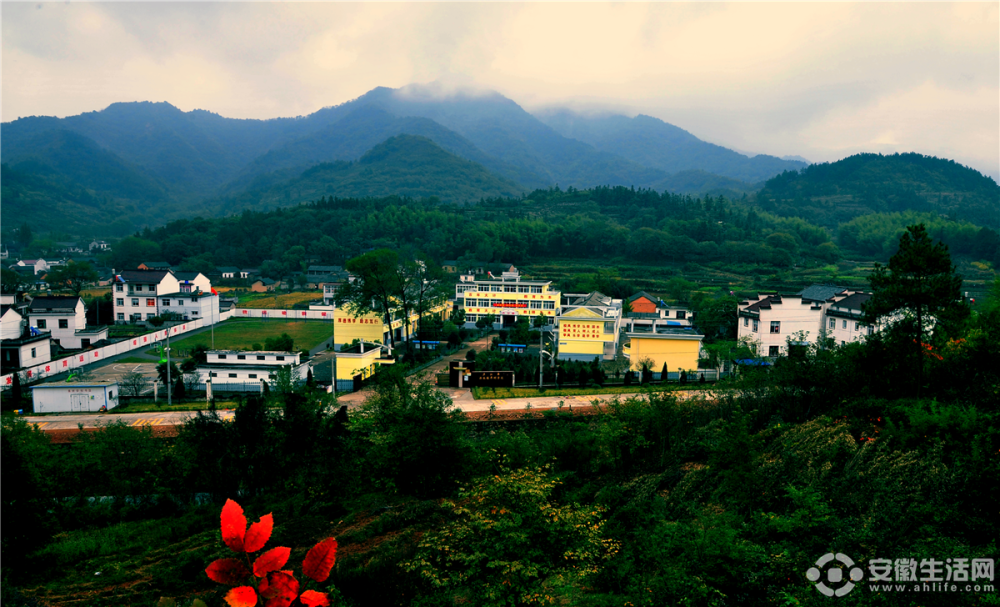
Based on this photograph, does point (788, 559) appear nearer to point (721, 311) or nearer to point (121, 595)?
point (121, 595)

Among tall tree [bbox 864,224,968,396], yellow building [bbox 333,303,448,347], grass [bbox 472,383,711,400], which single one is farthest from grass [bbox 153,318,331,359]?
tall tree [bbox 864,224,968,396]

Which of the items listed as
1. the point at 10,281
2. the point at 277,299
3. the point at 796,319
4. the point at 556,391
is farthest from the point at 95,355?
the point at 796,319

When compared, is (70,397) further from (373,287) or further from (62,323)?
(62,323)

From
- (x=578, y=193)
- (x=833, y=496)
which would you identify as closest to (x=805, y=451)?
(x=833, y=496)

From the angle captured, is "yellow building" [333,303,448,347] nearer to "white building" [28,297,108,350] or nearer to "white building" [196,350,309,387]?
"white building" [196,350,309,387]

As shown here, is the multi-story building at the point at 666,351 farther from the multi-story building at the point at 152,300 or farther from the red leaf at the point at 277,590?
the multi-story building at the point at 152,300

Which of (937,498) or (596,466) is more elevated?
(937,498)

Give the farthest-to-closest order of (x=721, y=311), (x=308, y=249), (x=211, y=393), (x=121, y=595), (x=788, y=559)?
(x=308, y=249), (x=721, y=311), (x=211, y=393), (x=121, y=595), (x=788, y=559)

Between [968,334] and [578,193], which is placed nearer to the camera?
[968,334]
